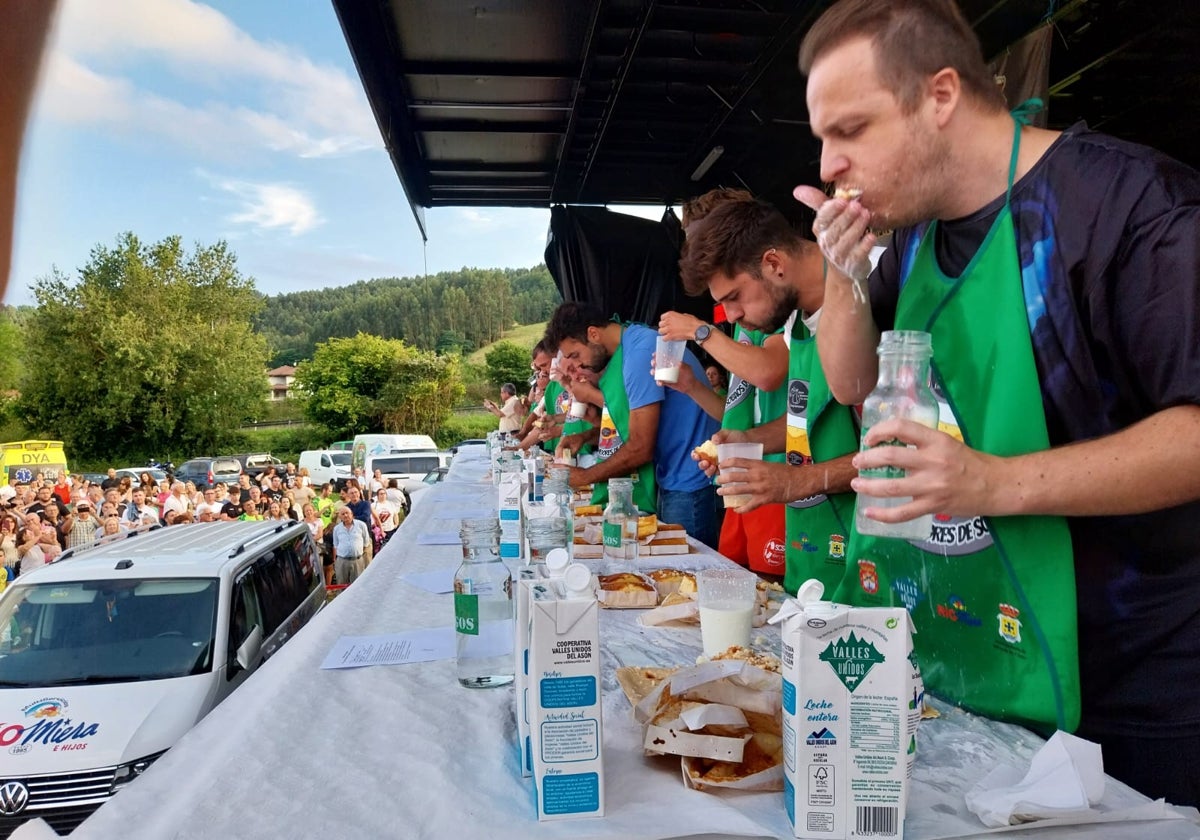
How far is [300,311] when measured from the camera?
68.4 m

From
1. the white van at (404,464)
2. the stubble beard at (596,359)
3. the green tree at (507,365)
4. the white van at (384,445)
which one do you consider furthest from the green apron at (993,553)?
the green tree at (507,365)

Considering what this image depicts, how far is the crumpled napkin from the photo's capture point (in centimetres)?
88

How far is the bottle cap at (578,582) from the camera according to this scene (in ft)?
3.18

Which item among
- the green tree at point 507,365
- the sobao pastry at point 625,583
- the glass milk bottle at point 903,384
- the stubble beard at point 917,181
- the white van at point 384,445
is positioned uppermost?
the green tree at point 507,365

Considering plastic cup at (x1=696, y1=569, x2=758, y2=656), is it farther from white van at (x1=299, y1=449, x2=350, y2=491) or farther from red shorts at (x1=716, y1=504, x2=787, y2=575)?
white van at (x1=299, y1=449, x2=350, y2=491)

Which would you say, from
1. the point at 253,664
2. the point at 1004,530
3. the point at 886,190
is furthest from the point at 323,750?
the point at 253,664

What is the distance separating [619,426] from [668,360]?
121 cm

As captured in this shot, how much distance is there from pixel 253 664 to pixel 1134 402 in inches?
213

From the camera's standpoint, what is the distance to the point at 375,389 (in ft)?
162

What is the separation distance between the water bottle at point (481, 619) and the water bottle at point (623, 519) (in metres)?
0.99

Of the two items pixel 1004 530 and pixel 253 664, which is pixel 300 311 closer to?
pixel 253 664

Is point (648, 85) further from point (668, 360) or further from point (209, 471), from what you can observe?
point (209, 471)

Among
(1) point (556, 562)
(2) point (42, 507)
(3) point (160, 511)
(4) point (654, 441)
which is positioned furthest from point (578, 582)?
(3) point (160, 511)

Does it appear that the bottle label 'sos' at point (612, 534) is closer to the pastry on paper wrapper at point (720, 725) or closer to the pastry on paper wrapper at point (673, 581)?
the pastry on paper wrapper at point (673, 581)
